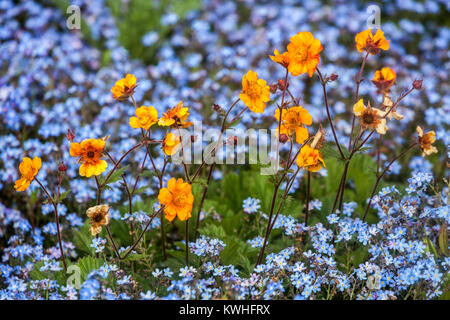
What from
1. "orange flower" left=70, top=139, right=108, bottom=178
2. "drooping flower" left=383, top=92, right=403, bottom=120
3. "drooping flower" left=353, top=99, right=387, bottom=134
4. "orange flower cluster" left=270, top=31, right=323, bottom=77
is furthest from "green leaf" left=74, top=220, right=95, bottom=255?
"drooping flower" left=383, top=92, right=403, bottom=120

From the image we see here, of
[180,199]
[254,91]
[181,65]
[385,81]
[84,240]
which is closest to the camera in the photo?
[180,199]

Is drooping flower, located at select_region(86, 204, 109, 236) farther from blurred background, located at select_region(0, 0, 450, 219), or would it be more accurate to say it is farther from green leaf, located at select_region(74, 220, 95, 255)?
blurred background, located at select_region(0, 0, 450, 219)

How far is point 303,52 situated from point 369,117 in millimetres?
450

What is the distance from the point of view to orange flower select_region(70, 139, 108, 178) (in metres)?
2.24

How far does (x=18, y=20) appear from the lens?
5828 mm

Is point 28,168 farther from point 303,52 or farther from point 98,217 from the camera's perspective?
point 303,52

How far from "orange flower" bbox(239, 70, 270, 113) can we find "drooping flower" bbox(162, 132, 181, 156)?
1.18ft

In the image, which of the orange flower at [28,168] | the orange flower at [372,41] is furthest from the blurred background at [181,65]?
the orange flower at [372,41]

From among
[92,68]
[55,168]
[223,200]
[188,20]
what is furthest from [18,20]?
[223,200]

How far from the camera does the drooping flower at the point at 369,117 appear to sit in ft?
7.79

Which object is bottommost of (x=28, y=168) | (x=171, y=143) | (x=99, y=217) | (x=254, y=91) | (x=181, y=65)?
(x=99, y=217)

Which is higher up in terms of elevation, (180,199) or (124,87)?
(124,87)

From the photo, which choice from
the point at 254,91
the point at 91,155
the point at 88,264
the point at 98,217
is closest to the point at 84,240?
the point at 88,264

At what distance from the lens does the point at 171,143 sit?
2283 mm
